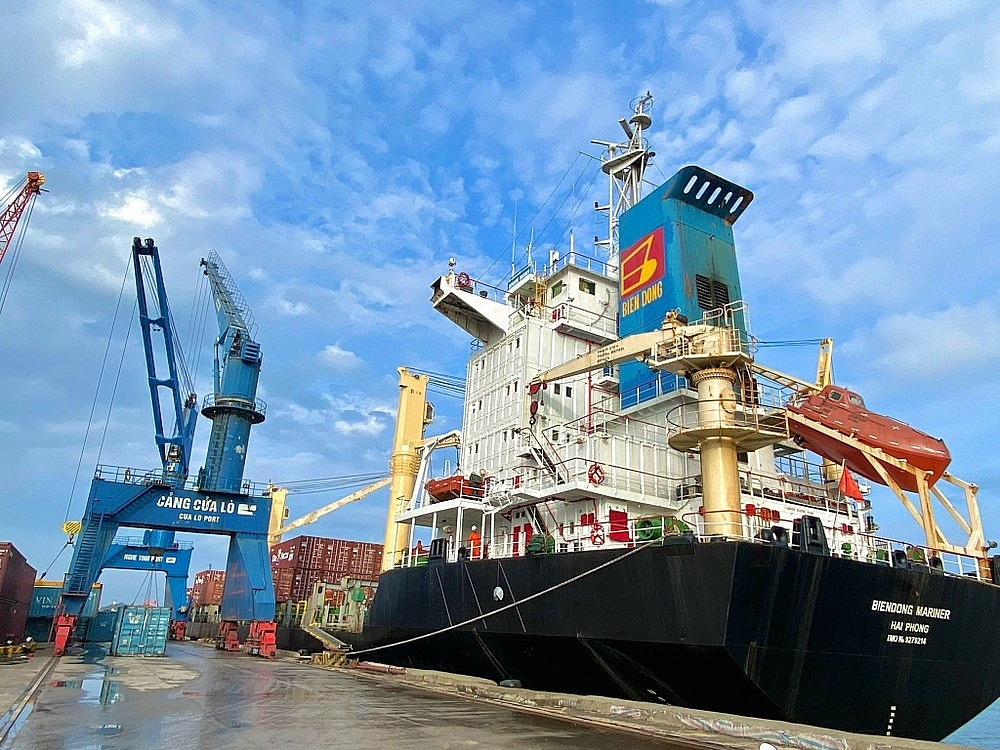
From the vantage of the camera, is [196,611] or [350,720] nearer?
[350,720]

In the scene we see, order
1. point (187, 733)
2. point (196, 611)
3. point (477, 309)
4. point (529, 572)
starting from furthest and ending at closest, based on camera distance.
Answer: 1. point (196, 611)
2. point (477, 309)
3. point (529, 572)
4. point (187, 733)

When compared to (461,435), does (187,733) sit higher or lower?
lower

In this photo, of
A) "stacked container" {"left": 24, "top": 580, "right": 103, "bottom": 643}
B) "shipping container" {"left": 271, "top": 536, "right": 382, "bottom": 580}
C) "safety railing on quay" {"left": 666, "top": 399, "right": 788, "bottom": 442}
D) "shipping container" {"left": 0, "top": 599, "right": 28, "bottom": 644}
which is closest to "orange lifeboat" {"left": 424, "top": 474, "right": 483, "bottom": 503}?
"safety railing on quay" {"left": 666, "top": 399, "right": 788, "bottom": 442}

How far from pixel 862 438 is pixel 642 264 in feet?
26.8

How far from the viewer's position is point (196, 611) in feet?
179

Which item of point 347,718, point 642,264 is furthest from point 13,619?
point 642,264

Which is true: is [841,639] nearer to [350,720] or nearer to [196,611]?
[350,720]

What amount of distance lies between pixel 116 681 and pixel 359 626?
498 inches

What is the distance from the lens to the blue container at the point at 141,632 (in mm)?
24609

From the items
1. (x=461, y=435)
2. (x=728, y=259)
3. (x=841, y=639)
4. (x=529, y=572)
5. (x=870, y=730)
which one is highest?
(x=728, y=259)

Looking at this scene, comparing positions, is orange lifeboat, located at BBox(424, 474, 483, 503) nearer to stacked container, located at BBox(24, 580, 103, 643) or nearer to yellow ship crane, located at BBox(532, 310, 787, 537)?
yellow ship crane, located at BBox(532, 310, 787, 537)

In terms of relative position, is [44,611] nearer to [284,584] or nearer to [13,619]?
[13,619]

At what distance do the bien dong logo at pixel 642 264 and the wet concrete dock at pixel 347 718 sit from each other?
1170 centimetres

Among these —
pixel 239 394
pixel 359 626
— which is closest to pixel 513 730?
pixel 359 626
